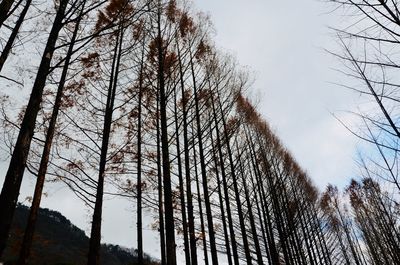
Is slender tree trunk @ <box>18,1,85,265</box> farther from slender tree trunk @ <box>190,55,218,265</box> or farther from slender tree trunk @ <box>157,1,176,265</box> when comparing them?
slender tree trunk @ <box>190,55,218,265</box>

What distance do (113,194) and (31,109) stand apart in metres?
4.43

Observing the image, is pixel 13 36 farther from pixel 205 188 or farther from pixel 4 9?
pixel 205 188

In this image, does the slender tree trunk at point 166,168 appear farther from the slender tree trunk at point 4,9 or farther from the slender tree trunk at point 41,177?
the slender tree trunk at point 4,9

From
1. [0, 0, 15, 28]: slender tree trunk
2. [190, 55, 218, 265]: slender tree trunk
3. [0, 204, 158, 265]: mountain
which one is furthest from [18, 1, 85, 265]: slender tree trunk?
[0, 204, 158, 265]: mountain

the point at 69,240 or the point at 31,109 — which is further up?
the point at 69,240

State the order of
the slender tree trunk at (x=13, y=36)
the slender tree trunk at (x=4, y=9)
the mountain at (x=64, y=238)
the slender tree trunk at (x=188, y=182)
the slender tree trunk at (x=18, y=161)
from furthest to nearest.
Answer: the mountain at (x=64, y=238) → the slender tree trunk at (x=188, y=182) → the slender tree trunk at (x=13, y=36) → the slender tree trunk at (x=4, y=9) → the slender tree trunk at (x=18, y=161)

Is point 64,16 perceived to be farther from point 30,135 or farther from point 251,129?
point 251,129

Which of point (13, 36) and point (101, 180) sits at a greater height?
point (13, 36)

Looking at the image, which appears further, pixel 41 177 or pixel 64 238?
pixel 64 238

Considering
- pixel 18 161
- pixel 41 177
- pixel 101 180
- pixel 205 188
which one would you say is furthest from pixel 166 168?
pixel 41 177

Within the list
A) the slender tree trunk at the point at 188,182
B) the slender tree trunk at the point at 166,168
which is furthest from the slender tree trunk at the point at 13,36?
the slender tree trunk at the point at 188,182

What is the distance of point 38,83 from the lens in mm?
3963

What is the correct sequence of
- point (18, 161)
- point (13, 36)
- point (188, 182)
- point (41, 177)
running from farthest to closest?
point (188, 182)
point (41, 177)
point (13, 36)
point (18, 161)

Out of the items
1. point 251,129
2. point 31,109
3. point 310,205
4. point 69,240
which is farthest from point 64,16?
point 69,240
